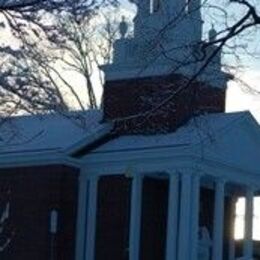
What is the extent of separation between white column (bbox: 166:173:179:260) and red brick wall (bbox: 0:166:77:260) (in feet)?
12.8

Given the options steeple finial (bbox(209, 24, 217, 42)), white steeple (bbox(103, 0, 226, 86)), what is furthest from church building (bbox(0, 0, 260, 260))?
steeple finial (bbox(209, 24, 217, 42))

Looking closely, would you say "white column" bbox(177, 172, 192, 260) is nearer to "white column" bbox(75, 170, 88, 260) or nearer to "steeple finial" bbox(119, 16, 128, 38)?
"white column" bbox(75, 170, 88, 260)

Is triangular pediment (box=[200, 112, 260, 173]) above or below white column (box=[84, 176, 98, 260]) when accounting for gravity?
above

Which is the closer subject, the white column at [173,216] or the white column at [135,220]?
the white column at [173,216]

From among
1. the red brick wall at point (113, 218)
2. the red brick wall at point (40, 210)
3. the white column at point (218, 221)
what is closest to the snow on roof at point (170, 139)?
the red brick wall at point (113, 218)

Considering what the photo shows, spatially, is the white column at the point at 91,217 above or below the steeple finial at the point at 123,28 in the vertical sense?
below

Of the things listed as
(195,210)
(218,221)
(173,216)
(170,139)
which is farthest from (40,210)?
(218,221)

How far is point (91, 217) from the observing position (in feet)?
127

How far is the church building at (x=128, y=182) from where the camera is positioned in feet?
120

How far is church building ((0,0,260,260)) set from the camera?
36.5 m

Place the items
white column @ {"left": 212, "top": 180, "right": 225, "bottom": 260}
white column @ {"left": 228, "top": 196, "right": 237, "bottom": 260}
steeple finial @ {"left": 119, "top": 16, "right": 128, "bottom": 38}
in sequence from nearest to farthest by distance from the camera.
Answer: white column @ {"left": 212, "top": 180, "right": 225, "bottom": 260} → white column @ {"left": 228, "top": 196, "right": 237, "bottom": 260} → steeple finial @ {"left": 119, "top": 16, "right": 128, "bottom": 38}

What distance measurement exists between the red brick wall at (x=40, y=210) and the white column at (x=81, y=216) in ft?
0.59

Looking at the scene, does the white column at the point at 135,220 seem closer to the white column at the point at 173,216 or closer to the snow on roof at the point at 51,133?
→ the white column at the point at 173,216

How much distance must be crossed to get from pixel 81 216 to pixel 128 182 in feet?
6.67
